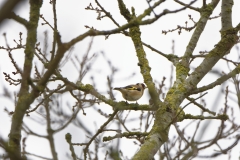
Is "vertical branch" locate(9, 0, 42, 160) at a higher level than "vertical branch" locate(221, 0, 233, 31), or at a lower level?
lower

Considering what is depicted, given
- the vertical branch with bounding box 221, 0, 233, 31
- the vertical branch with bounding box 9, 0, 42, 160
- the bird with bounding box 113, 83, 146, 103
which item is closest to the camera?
the vertical branch with bounding box 9, 0, 42, 160

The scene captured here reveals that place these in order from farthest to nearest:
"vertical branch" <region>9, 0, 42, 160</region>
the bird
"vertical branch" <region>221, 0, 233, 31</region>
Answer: the bird, "vertical branch" <region>221, 0, 233, 31</region>, "vertical branch" <region>9, 0, 42, 160</region>

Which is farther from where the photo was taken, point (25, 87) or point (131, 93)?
point (131, 93)

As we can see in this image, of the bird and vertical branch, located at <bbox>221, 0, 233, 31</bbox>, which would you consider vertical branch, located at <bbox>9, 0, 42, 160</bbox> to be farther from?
the bird

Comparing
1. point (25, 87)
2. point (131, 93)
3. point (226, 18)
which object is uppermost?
point (131, 93)

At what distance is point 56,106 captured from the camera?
5.86m

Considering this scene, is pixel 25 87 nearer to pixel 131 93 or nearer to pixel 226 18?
pixel 226 18

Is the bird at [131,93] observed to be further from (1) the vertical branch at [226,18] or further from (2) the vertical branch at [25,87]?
(2) the vertical branch at [25,87]

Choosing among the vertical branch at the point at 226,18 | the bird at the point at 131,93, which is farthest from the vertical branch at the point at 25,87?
the bird at the point at 131,93

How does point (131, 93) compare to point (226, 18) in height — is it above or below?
above

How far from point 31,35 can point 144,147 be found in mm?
1504

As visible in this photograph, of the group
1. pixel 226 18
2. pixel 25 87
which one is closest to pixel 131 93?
pixel 226 18

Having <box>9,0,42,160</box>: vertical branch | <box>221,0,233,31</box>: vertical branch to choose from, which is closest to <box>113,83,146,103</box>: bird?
<box>221,0,233,31</box>: vertical branch

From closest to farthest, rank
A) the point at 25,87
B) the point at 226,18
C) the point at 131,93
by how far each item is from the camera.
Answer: the point at 25,87
the point at 226,18
the point at 131,93
